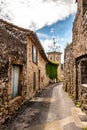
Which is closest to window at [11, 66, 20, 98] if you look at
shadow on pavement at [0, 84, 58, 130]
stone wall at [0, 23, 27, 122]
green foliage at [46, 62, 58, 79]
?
stone wall at [0, 23, 27, 122]

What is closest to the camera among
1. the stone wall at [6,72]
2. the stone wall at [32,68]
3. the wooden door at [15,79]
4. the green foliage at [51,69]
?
the stone wall at [6,72]

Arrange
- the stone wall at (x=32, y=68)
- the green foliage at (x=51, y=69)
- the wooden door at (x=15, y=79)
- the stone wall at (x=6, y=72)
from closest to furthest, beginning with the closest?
1. the stone wall at (x=6, y=72)
2. the wooden door at (x=15, y=79)
3. the stone wall at (x=32, y=68)
4. the green foliage at (x=51, y=69)

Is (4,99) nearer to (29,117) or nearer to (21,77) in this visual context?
(29,117)

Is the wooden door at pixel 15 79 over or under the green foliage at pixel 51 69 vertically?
under

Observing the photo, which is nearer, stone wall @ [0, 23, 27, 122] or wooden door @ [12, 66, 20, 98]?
stone wall @ [0, 23, 27, 122]

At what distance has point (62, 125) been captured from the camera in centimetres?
725

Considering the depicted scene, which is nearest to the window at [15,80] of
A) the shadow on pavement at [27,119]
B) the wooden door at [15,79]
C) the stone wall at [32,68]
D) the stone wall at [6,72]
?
the wooden door at [15,79]

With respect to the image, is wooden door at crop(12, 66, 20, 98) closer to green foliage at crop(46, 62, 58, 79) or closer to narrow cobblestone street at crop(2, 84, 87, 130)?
narrow cobblestone street at crop(2, 84, 87, 130)

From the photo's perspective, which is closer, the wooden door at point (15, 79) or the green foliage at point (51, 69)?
the wooden door at point (15, 79)

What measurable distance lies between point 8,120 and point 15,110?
1279 mm

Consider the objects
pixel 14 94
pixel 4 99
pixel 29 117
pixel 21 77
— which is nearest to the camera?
pixel 4 99

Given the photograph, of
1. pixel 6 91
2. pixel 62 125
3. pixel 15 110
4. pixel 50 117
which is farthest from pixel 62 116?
pixel 6 91

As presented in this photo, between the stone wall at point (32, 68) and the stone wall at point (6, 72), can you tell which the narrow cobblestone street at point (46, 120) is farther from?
the stone wall at point (32, 68)

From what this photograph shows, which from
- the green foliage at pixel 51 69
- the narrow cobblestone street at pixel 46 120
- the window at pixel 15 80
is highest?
the green foliage at pixel 51 69
